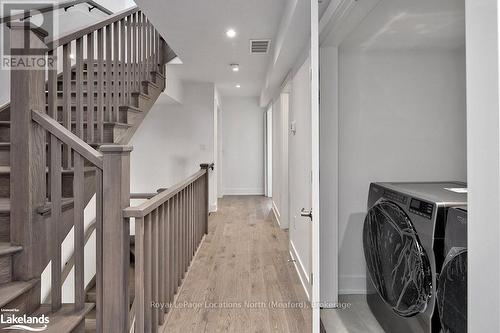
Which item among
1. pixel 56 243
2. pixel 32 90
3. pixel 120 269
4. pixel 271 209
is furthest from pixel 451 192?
pixel 271 209

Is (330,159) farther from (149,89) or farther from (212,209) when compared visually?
(212,209)

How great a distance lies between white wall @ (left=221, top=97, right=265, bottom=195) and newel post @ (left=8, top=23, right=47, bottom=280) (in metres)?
5.79

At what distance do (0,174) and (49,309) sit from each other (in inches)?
35.4

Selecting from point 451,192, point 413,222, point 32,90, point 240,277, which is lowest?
point 240,277

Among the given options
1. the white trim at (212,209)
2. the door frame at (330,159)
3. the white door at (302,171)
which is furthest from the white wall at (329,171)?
the white trim at (212,209)

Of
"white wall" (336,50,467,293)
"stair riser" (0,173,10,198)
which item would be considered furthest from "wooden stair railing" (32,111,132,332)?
"white wall" (336,50,467,293)

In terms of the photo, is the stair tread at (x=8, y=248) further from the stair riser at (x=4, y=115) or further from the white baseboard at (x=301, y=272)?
the white baseboard at (x=301, y=272)

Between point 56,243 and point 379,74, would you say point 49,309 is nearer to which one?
point 56,243

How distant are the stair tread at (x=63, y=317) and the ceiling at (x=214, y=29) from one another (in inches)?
89.9

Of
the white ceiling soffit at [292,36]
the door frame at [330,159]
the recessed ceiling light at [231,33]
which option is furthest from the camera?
the recessed ceiling light at [231,33]

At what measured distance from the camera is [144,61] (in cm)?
345

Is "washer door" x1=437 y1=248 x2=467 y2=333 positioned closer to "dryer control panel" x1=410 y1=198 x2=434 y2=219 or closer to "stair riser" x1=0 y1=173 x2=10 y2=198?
"dryer control panel" x1=410 y1=198 x2=434 y2=219

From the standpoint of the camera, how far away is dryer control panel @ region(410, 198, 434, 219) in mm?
1456

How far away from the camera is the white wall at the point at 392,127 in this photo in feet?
7.80
